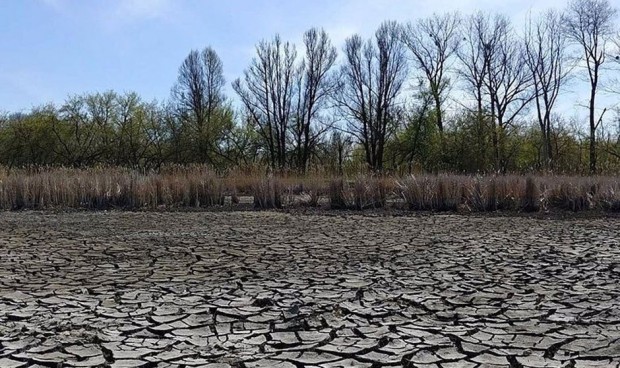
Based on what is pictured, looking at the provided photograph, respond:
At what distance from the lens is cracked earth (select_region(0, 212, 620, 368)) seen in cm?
243

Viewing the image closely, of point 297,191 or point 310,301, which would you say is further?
point 297,191

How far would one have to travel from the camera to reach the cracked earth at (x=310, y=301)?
7.97ft

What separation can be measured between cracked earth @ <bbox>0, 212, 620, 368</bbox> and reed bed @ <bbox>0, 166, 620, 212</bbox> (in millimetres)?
4590

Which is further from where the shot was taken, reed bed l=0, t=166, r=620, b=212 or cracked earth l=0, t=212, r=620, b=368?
reed bed l=0, t=166, r=620, b=212

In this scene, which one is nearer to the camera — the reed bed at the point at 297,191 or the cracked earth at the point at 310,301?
the cracked earth at the point at 310,301

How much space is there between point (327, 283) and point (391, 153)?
1147 inches

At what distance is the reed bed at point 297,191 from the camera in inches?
424

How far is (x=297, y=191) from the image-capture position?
12.7 metres

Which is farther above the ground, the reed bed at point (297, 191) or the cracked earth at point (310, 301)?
the reed bed at point (297, 191)

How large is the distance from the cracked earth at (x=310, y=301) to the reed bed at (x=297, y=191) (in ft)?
15.1

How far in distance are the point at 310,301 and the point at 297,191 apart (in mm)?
9376

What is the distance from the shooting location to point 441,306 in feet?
10.5

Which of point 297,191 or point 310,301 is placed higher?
point 297,191

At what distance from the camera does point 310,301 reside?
3.33 meters
